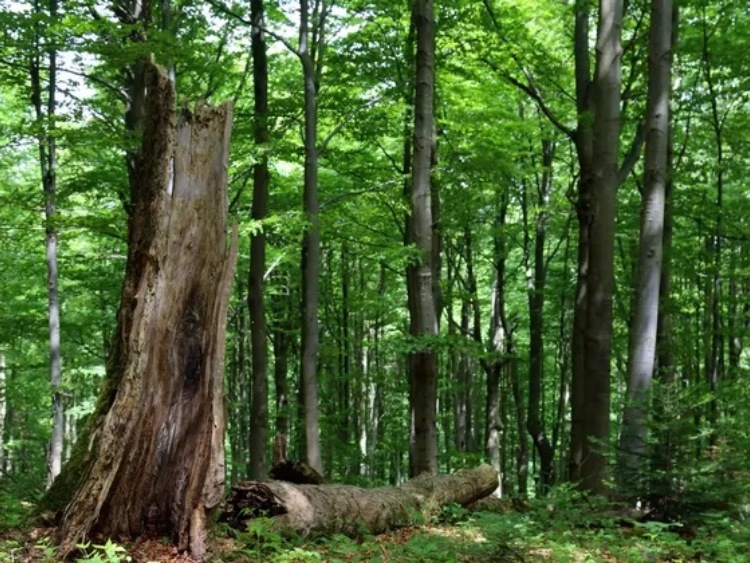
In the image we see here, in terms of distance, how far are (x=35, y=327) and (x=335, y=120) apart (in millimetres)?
8547

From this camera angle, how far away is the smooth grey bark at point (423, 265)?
9.26m

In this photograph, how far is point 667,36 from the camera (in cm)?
826

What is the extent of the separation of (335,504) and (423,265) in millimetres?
4042

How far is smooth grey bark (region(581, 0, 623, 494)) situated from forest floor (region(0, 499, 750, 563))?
193 cm

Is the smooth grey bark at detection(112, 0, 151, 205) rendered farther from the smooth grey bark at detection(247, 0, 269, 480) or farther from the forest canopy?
the smooth grey bark at detection(247, 0, 269, 480)

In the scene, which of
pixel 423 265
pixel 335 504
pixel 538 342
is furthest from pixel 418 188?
pixel 538 342

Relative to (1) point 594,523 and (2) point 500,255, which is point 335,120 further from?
(1) point 594,523

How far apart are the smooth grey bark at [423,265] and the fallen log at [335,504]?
883 millimetres

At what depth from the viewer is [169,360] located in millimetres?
4195

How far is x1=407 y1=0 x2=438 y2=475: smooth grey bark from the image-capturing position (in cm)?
926

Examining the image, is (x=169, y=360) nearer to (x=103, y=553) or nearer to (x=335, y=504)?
(x=103, y=553)

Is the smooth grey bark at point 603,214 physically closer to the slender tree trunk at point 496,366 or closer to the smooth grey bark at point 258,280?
the smooth grey bark at point 258,280

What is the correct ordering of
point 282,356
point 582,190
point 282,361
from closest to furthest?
point 582,190
point 282,361
point 282,356

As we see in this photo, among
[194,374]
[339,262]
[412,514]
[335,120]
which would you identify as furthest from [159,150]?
[339,262]
